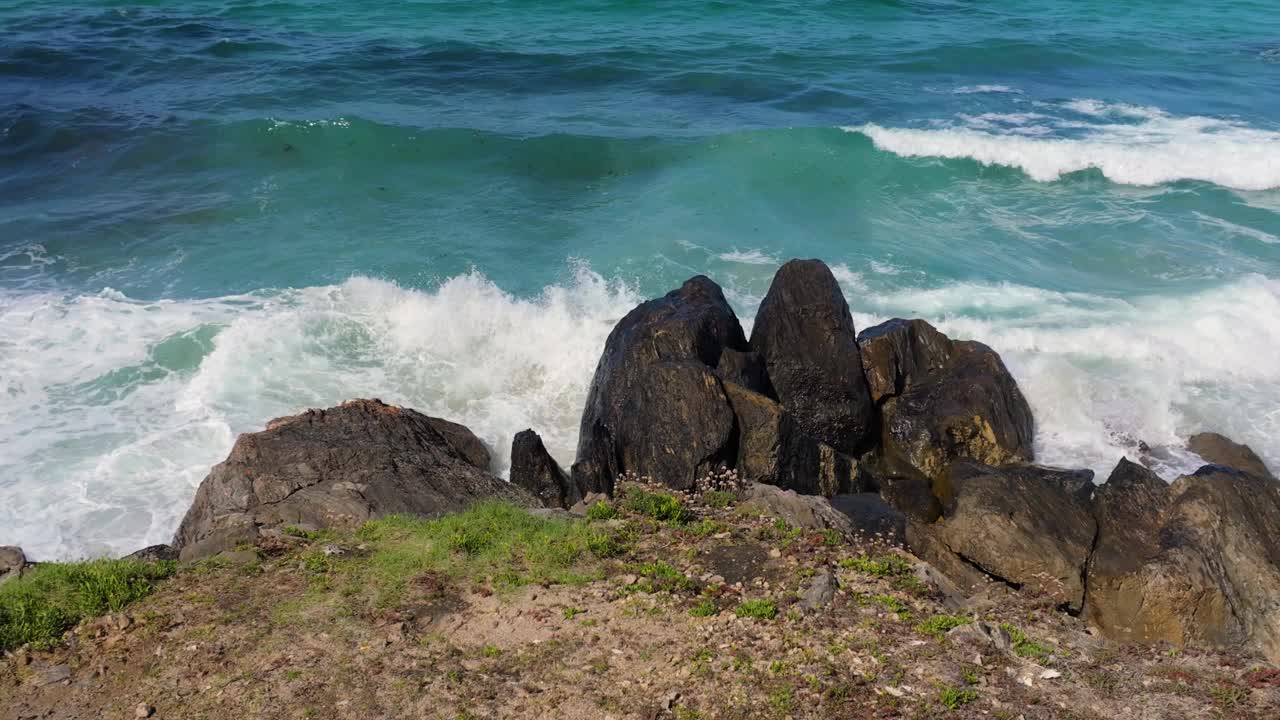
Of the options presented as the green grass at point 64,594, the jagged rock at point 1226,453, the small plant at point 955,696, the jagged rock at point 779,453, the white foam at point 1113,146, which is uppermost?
the white foam at point 1113,146

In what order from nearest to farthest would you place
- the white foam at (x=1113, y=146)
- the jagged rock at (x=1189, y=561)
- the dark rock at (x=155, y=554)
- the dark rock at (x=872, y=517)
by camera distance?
the dark rock at (x=155, y=554) → the jagged rock at (x=1189, y=561) → the dark rock at (x=872, y=517) → the white foam at (x=1113, y=146)

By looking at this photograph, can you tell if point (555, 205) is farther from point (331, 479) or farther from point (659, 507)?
point (659, 507)

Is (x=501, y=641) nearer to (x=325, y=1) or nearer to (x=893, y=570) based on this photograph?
(x=893, y=570)

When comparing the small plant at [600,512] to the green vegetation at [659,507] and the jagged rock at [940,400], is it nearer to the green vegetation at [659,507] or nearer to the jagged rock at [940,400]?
the green vegetation at [659,507]

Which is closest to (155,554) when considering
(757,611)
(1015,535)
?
(757,611)

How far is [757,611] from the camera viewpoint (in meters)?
9.66

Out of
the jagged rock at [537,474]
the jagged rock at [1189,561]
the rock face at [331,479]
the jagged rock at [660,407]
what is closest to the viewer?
the jagged rock at [1189,561]

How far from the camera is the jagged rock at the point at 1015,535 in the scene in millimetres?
11906

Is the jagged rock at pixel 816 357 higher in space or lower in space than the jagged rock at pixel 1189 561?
higher

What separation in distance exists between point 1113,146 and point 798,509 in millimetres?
23371

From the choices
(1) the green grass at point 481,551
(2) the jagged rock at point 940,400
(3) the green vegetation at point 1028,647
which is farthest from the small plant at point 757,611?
(2) the jagged rock at point 940,400

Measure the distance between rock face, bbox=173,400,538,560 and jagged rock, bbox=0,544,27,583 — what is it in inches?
65.7

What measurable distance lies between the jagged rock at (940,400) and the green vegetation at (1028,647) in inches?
201

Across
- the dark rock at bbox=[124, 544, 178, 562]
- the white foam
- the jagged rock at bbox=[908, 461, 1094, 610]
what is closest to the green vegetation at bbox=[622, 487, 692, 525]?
the jagged rock at bbox=[908, 461, 1094, 610]
